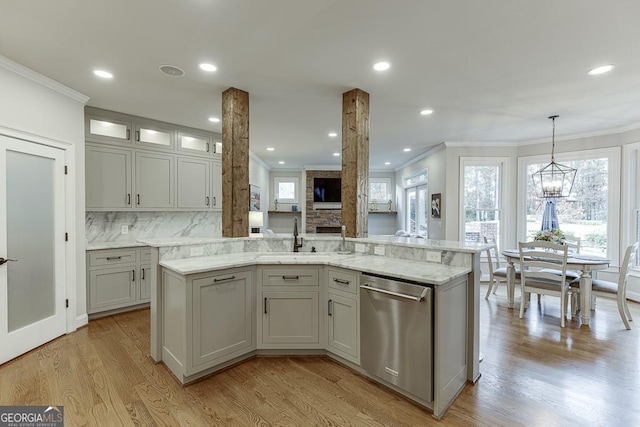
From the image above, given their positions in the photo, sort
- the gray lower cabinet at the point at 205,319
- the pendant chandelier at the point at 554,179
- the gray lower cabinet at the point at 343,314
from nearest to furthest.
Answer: the gray lower cabinet at the point at 205,319, the gray lower cabinet at the point at 343,314, the pendant chandelier at the point at 554,179

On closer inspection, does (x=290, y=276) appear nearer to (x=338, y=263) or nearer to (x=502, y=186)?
(x=338, y=263)

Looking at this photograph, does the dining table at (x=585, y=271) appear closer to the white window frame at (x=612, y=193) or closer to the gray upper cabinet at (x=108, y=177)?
the white window frame at (x=612, y=193)

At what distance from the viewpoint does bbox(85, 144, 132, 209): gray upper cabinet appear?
380 cm

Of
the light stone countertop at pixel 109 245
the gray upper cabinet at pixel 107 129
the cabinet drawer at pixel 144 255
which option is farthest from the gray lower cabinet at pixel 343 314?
the gray upper cabinet at pixel 107 129

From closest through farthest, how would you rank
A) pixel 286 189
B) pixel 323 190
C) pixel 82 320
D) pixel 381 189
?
pixel 82 320, pixel 323 190, pixel 286 189, pixel 381 189

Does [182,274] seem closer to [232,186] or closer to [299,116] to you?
[232,186]

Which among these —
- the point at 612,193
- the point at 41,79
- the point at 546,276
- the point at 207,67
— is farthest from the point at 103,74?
the point at 612,193

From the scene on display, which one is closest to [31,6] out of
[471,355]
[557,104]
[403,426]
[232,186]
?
[232,186]

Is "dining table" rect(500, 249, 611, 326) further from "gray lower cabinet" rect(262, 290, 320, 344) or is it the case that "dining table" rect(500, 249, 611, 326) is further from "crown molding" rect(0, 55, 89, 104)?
"crown molding" rect(0, 55, 89, 104)

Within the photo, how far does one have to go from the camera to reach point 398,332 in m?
2.17

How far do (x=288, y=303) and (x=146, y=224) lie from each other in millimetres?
3130

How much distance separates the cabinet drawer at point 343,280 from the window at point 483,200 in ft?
14.0

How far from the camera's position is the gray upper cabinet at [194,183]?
15.3ft

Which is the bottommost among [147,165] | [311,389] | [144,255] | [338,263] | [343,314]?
[311,389]
